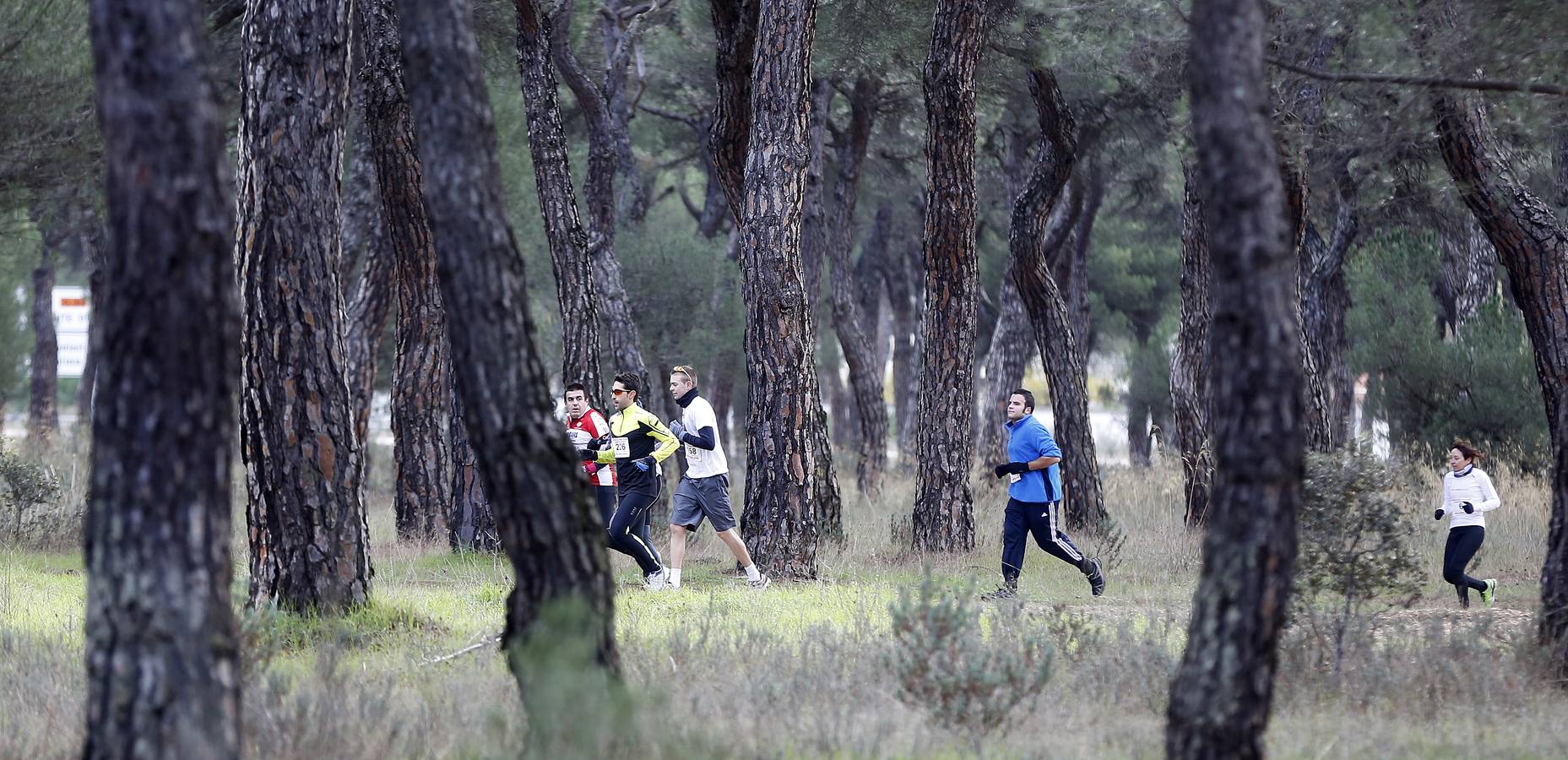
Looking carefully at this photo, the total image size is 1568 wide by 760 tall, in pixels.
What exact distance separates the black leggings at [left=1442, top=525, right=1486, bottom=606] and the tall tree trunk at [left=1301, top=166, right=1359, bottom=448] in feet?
28.7

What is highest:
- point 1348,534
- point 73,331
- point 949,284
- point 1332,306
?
point 1332,306

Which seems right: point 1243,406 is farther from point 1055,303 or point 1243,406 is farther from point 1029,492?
point 1055,303

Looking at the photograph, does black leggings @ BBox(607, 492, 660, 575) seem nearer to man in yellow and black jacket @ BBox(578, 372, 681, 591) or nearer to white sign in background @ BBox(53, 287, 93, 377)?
man in yellow and black jacket @ BBox(578, 372, 681, 591)

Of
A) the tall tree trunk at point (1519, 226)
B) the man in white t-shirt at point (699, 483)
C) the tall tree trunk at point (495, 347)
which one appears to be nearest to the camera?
the tall tree trunk at point (495, 347)

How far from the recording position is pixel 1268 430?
4.65 m

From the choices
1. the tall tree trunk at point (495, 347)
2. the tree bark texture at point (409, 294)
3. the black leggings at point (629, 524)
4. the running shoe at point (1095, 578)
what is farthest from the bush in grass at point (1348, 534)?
the tree bark texture at point (409, 294)

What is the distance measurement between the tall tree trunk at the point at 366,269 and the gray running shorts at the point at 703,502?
5.87 m

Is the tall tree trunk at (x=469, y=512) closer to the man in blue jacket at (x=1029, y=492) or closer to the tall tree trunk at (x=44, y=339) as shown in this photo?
the man in blue jacket at (x=1029, y=492)

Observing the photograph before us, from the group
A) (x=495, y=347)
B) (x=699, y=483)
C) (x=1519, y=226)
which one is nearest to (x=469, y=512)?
(x=699, y=483)

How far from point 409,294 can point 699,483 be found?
4137mm

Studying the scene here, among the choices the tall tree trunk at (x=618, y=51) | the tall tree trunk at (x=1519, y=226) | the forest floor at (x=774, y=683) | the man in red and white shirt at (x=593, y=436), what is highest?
the tall tree trunk at (x=618, y=51)

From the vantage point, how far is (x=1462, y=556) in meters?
11.1

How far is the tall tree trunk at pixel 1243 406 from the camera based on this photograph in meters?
4.64

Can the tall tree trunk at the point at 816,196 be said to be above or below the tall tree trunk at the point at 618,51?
below
